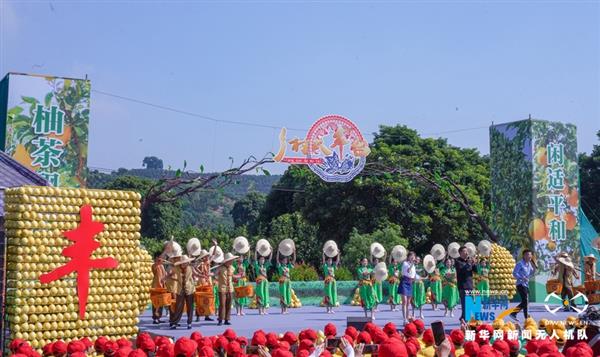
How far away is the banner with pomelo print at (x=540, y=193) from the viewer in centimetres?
1680

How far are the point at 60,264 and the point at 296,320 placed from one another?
5.91 meters

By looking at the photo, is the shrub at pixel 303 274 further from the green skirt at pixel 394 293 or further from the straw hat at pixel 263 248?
the straw hat at pixel 263 248

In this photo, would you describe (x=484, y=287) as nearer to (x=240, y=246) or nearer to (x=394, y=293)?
(x=394, y=293)

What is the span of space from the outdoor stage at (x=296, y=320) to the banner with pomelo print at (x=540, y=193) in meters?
1.50

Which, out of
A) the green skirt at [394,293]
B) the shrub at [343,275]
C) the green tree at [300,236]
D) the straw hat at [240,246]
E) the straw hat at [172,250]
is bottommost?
the green skirt at [394,293]

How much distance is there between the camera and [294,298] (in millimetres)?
16281

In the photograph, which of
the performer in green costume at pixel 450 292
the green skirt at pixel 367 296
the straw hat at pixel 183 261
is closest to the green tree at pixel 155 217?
the performer in green costume at pixel 450 292

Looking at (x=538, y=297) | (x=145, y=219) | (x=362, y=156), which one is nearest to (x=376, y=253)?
(x=362, y=156)

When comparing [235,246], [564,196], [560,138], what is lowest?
[235,246]

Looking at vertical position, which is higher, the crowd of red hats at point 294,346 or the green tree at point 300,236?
the green tree at point 300,236

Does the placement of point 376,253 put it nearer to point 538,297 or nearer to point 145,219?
point 538,297

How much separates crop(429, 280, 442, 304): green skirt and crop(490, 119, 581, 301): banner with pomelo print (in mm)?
2515

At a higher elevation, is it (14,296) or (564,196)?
(564,196)

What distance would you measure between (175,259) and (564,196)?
10.2 metres
